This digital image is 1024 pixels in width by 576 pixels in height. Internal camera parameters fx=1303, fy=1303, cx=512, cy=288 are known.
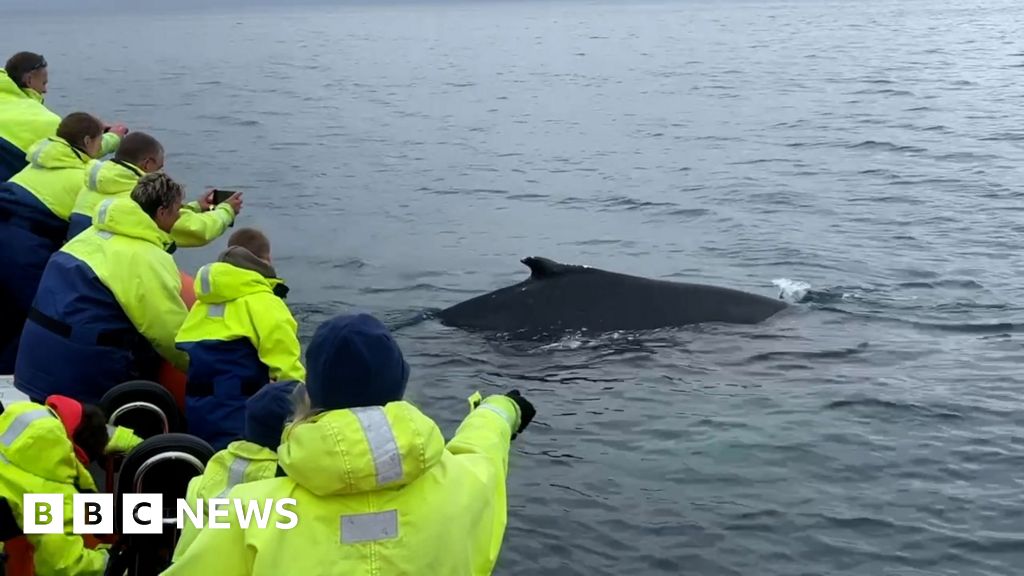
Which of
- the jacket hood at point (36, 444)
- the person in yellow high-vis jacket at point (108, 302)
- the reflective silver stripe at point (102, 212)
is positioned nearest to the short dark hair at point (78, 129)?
the person in yellow high-vis jacket at point (108, 302)

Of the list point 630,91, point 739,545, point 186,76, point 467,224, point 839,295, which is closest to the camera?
point 739,545

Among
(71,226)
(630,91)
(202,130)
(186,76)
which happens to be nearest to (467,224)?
(71,226)

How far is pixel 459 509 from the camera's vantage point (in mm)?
3926

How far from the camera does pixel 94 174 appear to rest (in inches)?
Answer: 322

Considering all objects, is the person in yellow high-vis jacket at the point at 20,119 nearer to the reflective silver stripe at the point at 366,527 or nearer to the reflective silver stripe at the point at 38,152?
the reflective silver stripe at the point at 38,152

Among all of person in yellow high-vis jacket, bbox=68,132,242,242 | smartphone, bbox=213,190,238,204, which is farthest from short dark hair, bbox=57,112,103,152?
smartphone, bbox=213,190,238,204

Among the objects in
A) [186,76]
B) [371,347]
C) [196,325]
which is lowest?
[186,76]

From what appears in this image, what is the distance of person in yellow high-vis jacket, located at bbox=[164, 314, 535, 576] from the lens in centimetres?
362

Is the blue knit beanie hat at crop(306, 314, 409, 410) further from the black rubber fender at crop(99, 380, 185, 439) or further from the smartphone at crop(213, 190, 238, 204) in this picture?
the smartphone at crop(213, 190, 238, 204)

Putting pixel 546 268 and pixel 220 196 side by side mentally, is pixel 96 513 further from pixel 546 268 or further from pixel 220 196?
pixel 546 268

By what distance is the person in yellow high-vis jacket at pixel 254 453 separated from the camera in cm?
462

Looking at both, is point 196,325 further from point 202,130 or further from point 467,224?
point 202,130

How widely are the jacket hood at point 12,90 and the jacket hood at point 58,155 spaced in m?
1.62

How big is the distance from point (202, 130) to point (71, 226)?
28.2 metres
